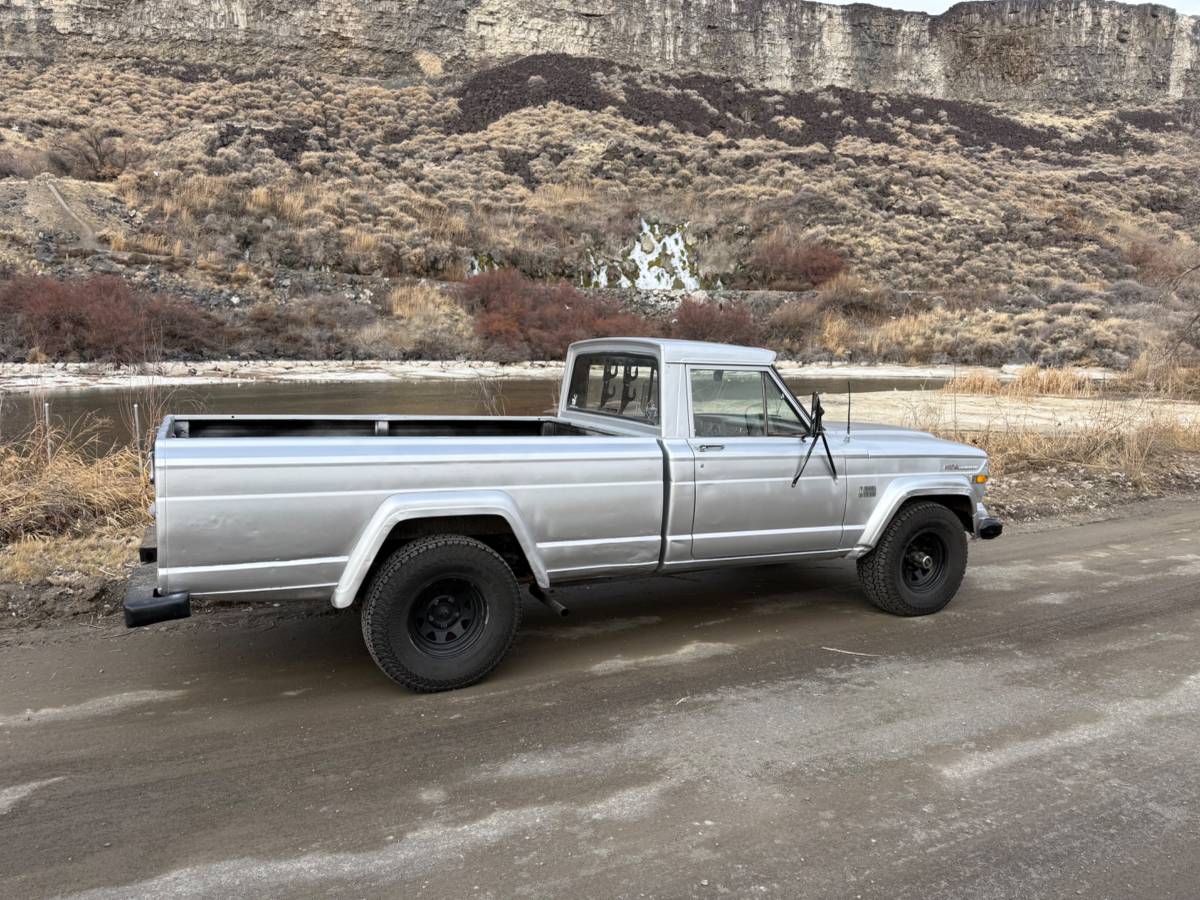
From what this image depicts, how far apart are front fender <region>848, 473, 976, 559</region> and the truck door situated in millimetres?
234

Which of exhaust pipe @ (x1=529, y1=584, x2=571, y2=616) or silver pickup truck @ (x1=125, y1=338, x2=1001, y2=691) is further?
exhaust pipe @ (x1=529, y1=584, x2=571, y2=616)

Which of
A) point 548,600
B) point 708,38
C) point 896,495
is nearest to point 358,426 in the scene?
point 548,600

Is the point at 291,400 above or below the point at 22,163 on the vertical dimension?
below

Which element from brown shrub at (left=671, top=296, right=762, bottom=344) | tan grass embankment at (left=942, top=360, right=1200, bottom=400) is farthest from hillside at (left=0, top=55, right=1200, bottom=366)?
tan grass embankment at (left=942, top=360, right=1200, bottom=400)

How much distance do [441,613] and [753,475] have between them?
1.97 m

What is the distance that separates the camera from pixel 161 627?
5.68 metres

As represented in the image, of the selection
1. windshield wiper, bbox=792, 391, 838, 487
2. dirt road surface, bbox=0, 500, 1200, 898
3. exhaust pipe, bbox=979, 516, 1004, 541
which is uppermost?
windshield wiper, bbox=792, 391, 838, 487

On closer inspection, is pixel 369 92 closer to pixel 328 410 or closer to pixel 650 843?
pixel 328 410

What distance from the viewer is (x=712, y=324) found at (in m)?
32.5

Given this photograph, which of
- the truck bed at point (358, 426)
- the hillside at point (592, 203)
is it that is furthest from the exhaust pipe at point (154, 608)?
the hillside at point (592, 203)

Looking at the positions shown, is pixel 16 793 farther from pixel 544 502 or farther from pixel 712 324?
pixel 712 324

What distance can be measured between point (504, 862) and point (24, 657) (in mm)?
3517

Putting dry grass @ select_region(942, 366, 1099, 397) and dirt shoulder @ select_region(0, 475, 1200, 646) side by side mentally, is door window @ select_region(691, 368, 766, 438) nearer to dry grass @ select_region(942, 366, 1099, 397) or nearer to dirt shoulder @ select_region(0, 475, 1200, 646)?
dirt shoulder @ select_region(0, 475, 1200, 646)

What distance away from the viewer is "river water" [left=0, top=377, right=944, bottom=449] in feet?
49.8
